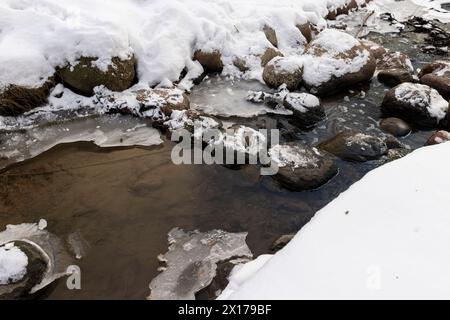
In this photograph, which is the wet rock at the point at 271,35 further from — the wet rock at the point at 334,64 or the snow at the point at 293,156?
the snow at the point at 293,156

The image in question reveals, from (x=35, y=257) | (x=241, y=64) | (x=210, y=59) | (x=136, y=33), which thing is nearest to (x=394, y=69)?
(x=241, y=64)

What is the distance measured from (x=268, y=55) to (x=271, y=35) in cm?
81

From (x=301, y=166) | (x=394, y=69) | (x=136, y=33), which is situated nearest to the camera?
(x=301, y=166)

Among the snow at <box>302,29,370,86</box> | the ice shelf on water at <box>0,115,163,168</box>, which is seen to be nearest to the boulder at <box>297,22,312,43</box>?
the snow at <box>302,29,370,86</box>

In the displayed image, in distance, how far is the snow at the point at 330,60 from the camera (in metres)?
7.00

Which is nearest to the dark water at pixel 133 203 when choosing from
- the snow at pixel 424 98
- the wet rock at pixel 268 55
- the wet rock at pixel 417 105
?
the wet rock at pixel 417 105

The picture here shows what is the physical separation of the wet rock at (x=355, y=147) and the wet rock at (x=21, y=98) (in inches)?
175

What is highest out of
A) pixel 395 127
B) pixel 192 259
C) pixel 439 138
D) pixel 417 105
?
pixel 417 105

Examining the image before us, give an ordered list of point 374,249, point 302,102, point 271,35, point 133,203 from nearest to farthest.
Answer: point 374,249 < point 133,203 < point 302,102 < point 271,35

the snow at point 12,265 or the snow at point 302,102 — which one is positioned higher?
the snow at point 302,102

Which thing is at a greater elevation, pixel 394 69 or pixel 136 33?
pixel 136 33

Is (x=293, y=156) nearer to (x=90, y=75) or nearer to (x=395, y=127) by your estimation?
(x=395, y=127)

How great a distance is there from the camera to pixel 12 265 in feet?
12.0
